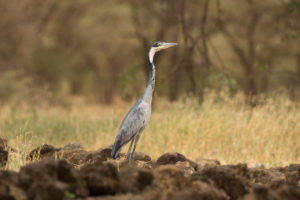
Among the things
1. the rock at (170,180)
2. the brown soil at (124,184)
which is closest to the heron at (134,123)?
the brown soil at (124,184)

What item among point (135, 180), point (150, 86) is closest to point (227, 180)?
point (135, 180)

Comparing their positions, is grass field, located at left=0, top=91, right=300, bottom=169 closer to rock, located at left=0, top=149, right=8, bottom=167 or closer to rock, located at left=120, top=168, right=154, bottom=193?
rock, located at left=0, top=149, right=8, bottom=167

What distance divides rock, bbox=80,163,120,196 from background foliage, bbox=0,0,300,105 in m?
11.3

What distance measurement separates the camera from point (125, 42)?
27.1m

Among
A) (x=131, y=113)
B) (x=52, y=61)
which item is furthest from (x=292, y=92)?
(x=52, y=61)

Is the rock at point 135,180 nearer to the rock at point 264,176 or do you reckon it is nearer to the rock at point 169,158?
the rock at point 264,176

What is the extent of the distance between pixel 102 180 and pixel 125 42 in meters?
23.1

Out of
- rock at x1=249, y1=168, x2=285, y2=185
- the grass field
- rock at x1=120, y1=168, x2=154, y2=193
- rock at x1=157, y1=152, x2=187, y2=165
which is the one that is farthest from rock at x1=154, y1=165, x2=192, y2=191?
the grass field

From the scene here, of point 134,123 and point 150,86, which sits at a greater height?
point 150,86

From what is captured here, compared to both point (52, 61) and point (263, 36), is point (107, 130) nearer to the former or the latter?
point (263, 36)

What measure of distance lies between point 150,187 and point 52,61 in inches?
1072

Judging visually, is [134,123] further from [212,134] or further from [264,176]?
[212,134]

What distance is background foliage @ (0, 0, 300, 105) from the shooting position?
850 inches

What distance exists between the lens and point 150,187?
4.42m
